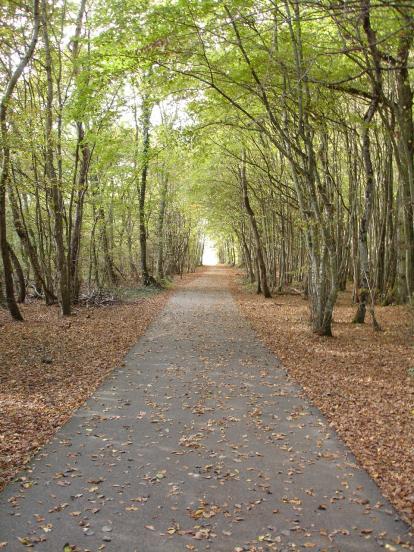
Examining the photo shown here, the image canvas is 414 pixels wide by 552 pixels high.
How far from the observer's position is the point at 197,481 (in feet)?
15.7

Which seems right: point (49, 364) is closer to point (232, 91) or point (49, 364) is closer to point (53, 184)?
point (53, 184)

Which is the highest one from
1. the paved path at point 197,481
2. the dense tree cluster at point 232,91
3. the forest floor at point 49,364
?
the dense tree cluster at point 232,91

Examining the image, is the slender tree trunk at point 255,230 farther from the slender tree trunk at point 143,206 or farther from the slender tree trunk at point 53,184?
the slender tree trunk at point 53,184

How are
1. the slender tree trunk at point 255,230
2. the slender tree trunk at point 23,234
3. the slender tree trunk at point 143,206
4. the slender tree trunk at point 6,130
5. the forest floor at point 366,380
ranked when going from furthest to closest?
the slender tree trunk at point 143,206, the slender tree trunk at point 255,230, the slender tree trunk at point 23,234, the slender tree trunk at point 6,130, the forest floor at point 366,380

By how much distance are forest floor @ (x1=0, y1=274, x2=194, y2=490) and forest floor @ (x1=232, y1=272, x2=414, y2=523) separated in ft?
12.1

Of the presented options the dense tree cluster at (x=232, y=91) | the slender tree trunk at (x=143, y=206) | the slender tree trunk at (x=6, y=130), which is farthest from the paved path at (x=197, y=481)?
the slender tree trunk at (x=143, y=206)

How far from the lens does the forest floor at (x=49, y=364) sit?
19.5 feet

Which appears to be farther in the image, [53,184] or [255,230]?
[255,230]

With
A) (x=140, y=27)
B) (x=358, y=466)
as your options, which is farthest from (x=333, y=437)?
(x=140, y=27)

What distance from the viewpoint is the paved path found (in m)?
3.83

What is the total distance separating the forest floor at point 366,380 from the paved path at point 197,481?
26cm

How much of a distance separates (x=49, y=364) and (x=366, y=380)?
603cm

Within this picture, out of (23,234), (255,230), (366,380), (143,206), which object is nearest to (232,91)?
(366,380)

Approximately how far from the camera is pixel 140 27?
9484 millimetres
